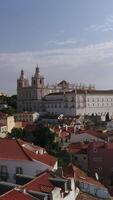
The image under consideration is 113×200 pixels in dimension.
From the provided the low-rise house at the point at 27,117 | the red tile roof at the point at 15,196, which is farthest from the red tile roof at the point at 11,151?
the low-rise house at the point at 27,117

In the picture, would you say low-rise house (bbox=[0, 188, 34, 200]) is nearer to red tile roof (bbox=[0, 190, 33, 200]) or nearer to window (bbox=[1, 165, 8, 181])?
red tile roof (bbox=[0, 190, 33, 200])

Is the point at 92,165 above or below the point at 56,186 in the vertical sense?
below

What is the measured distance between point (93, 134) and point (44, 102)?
2417 inches

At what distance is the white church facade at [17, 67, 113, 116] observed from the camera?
10250cm

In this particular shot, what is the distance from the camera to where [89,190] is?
20906 mm

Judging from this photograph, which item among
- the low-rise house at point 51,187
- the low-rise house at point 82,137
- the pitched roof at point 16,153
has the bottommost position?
the low-rise house at point 82,137

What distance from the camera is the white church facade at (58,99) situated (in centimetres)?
10250

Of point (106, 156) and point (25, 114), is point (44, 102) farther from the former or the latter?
point (106, 156)

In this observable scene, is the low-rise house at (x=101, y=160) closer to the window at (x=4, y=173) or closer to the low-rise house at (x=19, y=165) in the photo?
the low-rise house at (x=19, y=165)

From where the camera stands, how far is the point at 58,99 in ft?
338

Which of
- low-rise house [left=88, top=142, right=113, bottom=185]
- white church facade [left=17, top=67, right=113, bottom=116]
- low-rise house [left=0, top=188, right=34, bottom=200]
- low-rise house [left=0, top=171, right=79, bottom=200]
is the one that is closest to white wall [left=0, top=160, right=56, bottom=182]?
low-rise house [left=0, top=171, right=79, bottom=200]

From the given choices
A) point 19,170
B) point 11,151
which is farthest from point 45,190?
point 11,151

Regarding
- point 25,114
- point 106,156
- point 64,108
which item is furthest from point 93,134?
point 64,108

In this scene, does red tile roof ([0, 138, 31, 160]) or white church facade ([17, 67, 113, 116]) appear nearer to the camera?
red tile roof ([0, 138, 31, 160])
